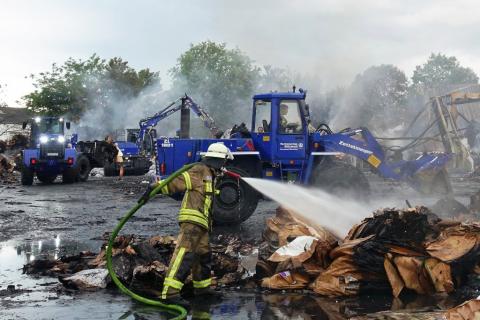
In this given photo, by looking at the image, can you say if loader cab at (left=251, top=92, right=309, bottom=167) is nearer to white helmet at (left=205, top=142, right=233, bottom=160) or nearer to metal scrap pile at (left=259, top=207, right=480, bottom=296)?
metal scrap pile at (left=259, top=207, right=480, bottom=296)

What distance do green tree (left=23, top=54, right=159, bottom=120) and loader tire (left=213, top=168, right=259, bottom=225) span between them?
106 ft

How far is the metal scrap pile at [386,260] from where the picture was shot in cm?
558

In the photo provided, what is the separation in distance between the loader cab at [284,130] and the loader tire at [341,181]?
53 cm

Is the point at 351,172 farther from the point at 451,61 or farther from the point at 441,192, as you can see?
the point at 451,61

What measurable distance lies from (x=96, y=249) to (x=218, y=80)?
30229mm

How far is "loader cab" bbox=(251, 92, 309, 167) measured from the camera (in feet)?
35.0

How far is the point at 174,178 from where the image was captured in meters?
5.40

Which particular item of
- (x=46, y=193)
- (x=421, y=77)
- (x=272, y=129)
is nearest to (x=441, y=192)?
(x=272, y=129)

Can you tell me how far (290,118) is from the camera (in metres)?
10.8

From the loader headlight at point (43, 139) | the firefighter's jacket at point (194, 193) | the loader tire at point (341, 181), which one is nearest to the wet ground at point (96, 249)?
the loader tire at point (341, 181)

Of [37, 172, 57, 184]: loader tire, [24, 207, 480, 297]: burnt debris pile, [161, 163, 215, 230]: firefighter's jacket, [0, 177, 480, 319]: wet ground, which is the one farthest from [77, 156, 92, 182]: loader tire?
[161, 163, 215, 230]: firefighter's jacket

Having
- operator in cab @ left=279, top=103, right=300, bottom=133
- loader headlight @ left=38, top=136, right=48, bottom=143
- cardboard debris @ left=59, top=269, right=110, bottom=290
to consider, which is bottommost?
cardboard debris @ left=59, top=269, right=110, bottom=290

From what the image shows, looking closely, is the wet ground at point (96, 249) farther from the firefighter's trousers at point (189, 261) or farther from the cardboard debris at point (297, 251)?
the cardboard debris at point (297, 251)

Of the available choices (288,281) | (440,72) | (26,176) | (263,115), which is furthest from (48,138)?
(440,72)
